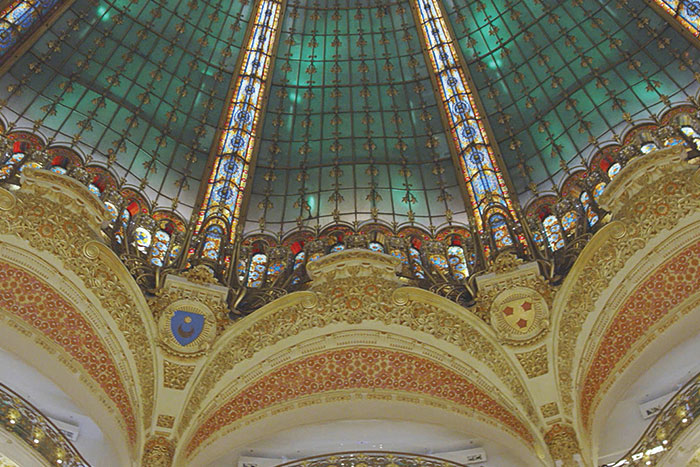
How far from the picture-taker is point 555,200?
49.3 ft

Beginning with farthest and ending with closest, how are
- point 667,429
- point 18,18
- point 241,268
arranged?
point 18,18 < point 241,268 < point 667,429

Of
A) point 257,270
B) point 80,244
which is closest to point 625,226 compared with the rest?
point 257,270

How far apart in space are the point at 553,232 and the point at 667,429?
481cm

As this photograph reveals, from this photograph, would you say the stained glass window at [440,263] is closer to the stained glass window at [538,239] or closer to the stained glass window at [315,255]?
the stained glass window at [538,239]

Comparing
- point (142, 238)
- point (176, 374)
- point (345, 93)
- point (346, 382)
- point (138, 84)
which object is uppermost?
point (345, 93)

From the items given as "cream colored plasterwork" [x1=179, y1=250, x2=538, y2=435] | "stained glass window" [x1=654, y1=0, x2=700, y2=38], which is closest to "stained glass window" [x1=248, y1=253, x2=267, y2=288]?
"cream colored plasterwork" [x1=179, y1=250, x2=538, y2=435]

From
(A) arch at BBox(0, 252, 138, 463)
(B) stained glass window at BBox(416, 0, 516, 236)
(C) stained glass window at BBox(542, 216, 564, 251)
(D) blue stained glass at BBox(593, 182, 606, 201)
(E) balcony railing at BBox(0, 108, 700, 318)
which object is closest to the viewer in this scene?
(A) arch at BBox(0, 252, 138, 463)

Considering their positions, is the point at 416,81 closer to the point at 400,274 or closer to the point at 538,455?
the point at 400,274

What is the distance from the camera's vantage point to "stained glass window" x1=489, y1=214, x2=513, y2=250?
1430 centimetres

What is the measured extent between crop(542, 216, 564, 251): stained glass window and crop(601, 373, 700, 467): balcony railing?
155 inches

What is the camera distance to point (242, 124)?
664 inches

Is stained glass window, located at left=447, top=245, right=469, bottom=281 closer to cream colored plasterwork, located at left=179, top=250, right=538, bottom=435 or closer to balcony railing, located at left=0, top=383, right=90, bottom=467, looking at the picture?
cream colored plasterwork, located at left=179, top=250, right=538, bottom=435

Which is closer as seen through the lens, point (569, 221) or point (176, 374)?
point (176, 374)

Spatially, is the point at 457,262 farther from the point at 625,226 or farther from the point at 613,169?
the point at 613,169
